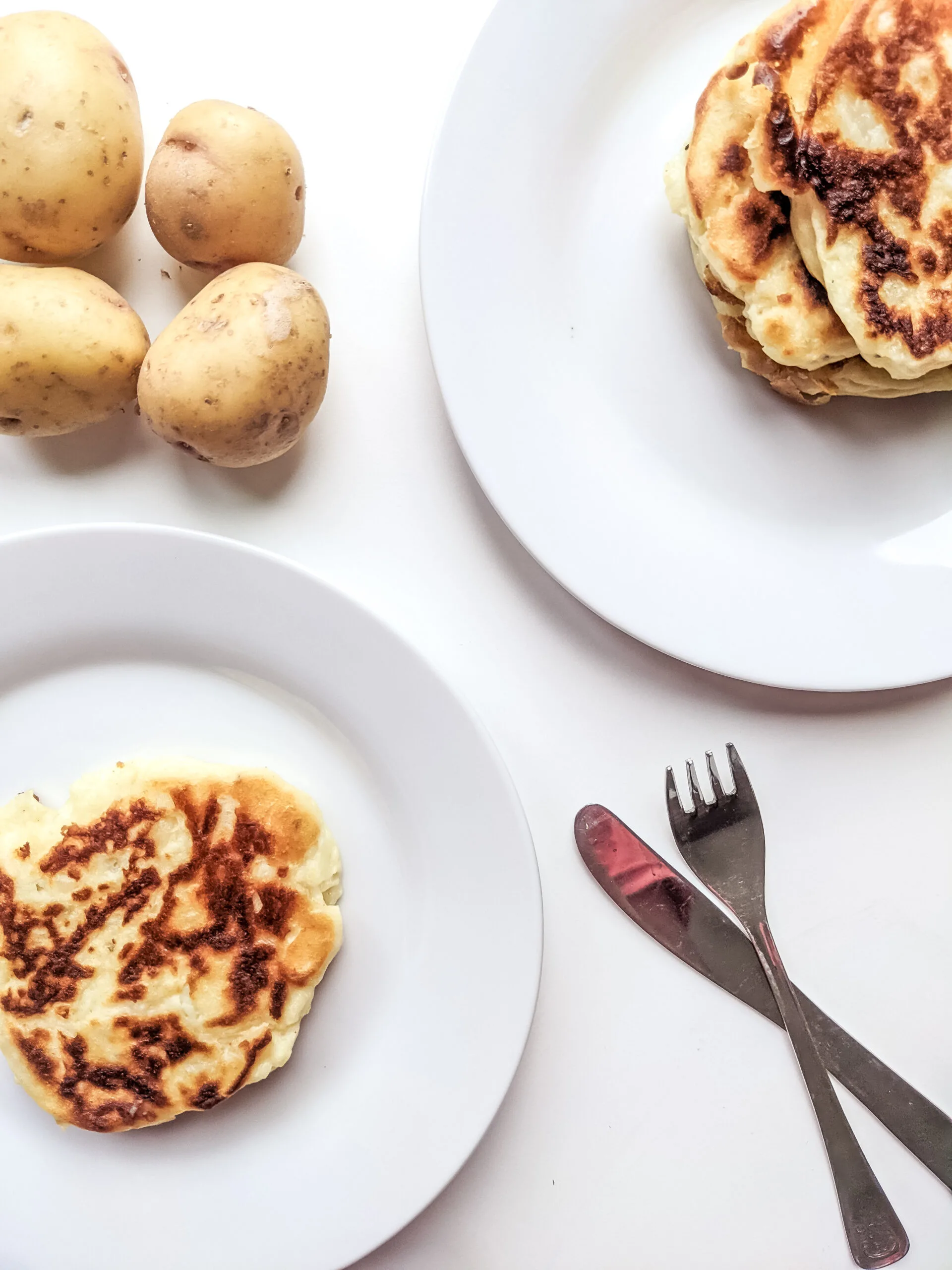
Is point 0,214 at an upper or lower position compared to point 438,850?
upper

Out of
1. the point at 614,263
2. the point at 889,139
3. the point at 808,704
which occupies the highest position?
the point at 889,139

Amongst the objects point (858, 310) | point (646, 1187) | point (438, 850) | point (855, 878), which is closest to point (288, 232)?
point (858, 310)

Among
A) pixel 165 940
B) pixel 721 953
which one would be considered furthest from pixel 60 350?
pixel 721 953

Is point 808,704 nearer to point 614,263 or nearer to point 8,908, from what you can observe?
point 614,263

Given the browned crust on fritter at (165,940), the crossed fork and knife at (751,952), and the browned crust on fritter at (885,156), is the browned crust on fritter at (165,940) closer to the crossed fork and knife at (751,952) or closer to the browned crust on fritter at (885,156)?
the crossed fork and knife at (751,952)

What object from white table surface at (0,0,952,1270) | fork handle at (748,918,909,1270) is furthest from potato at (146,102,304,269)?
fork handle at (748,918,909,1270)

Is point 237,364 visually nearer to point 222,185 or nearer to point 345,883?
point 222,185
